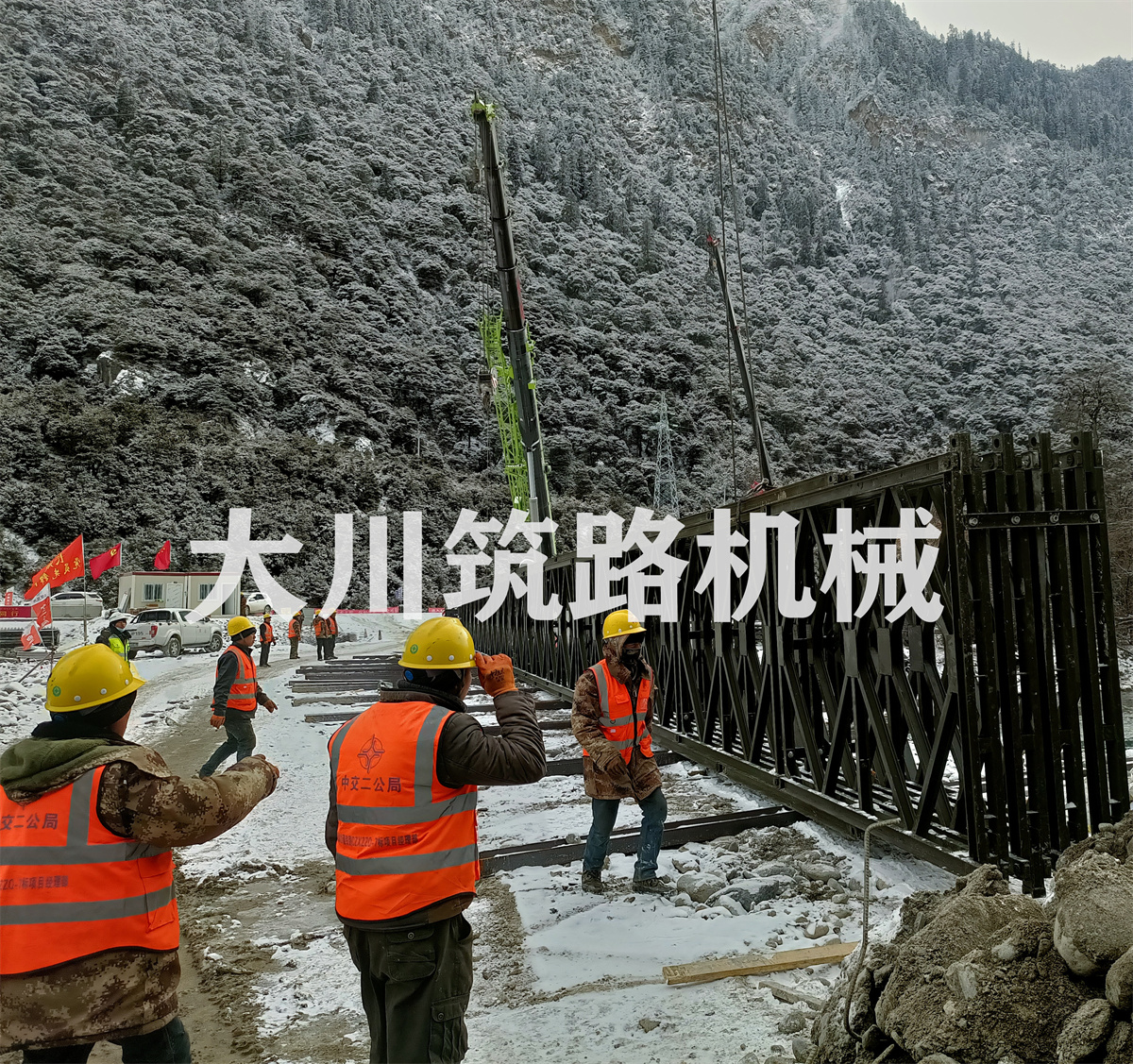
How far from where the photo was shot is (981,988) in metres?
2.54

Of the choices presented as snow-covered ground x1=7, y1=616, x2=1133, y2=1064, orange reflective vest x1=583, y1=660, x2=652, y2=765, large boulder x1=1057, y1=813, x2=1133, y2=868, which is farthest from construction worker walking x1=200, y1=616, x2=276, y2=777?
large boulder x1=1057, y1=813, x2=1133, y2=868

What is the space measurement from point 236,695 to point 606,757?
5.04 metres

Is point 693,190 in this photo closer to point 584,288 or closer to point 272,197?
point 584,288

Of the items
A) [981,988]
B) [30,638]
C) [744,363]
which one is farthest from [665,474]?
[981,988]

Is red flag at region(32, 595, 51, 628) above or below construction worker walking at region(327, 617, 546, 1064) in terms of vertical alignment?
above

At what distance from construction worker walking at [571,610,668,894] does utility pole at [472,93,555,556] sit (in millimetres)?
13222

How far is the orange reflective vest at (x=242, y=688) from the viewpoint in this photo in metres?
8.26

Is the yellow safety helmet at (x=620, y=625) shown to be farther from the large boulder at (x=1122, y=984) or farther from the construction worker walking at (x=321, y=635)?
the construction worker walking at (x=321, y=635)

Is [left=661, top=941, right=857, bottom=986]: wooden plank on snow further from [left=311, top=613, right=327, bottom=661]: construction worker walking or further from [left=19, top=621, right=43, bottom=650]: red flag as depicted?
[left=19, top=621, right=43, bottom=650]: red flag

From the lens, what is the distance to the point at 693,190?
95.7 metres

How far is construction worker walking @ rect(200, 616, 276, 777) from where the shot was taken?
822 cm

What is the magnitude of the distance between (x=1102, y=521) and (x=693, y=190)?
332 feet

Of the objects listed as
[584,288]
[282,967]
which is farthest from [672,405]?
[282,967]

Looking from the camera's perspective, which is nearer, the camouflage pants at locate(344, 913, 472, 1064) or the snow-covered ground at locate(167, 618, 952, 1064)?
the camouflage pants at locate(344, 913, 472, 1064)
